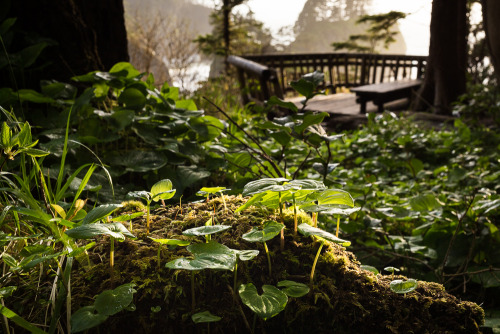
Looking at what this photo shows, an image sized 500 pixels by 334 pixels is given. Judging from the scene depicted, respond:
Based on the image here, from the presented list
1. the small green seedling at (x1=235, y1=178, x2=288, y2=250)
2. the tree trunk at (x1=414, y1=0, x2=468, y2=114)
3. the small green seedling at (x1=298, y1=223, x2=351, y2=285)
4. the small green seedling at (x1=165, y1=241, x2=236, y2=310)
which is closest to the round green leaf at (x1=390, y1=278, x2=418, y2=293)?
the small green seedling at (x1=298, y1=223, x2=351, y2=285)

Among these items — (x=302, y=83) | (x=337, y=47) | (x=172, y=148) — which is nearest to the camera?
(x=302, y=83)

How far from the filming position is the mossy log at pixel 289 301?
0.89m

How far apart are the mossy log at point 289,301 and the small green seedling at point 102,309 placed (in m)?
0.09

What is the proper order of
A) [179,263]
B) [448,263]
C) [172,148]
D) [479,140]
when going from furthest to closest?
1. [479,140]
2. [172,148]
3. [448,263]
4. [179,263]

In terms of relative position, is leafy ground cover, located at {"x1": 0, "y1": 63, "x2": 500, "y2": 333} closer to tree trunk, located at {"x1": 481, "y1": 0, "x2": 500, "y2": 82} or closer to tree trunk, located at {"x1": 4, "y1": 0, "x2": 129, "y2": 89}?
tree trunk, located at {"x1": 4, "y1": 0, "x2": 129, "y2": 89}

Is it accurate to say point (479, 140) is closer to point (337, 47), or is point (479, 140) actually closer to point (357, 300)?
point (357, 300)

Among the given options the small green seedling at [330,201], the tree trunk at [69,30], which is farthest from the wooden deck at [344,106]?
the small green seedling at [330,201]

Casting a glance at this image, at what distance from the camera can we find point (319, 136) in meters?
1.49

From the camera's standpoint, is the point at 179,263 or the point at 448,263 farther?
the point at 448,263

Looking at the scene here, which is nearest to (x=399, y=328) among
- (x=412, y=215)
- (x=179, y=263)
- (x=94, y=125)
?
(x=179, y=263)

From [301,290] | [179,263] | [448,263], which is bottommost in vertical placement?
[448,263]

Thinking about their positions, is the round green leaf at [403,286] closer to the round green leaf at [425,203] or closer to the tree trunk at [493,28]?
the round green leaf at [425,203]

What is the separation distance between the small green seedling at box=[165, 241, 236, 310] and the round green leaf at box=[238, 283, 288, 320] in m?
0.08

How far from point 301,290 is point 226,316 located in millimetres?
187
